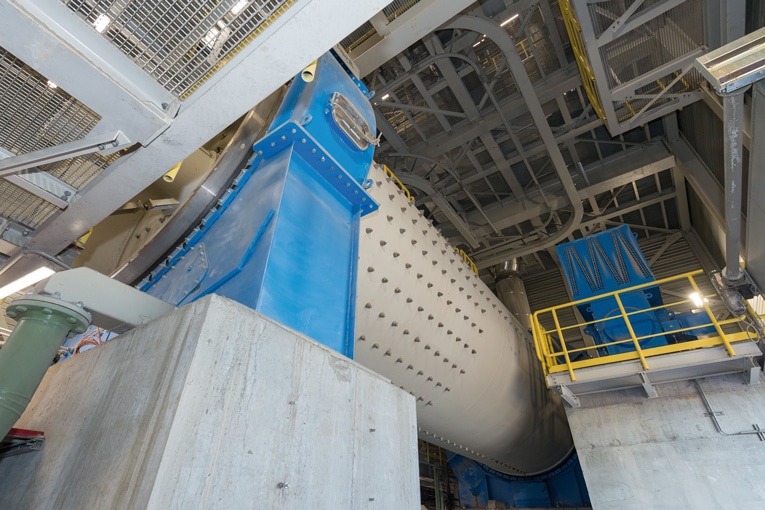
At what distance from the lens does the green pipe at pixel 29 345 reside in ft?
3.81

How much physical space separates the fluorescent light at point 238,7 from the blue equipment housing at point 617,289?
6.28 metres

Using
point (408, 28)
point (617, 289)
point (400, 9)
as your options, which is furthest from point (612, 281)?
point (400, 9)

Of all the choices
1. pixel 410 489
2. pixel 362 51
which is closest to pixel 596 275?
pixel 362 51

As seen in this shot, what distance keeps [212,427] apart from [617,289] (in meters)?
7.22

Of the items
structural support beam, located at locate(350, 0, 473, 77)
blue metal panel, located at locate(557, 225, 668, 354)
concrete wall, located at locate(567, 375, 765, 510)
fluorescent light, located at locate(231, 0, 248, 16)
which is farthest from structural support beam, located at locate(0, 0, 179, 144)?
blue metal panel, located at locate(557, 225, 668, 354)

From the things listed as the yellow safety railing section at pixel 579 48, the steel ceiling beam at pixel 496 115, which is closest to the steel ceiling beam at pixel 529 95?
the steel ceiling beam at pixel 496 115

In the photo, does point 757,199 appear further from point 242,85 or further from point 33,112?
point 33,112

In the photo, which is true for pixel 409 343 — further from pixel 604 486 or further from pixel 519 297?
pixel 519 297

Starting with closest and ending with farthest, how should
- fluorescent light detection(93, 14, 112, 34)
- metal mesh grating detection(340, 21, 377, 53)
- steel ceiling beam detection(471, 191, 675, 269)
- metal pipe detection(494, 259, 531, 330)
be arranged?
fluorescent light detection(93, 14, 112, 34) < metal mesh grating detection(340, 21, 377, 53) < metal pipe detection(494, 259, 531, 330) < steel ceiling beam detection(471, 191, 675, 269)

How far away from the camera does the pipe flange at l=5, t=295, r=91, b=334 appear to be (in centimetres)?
132

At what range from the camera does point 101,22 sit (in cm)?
148

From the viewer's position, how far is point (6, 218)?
2375 mm

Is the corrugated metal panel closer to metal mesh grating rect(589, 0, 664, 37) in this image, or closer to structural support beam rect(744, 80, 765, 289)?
structural support beam rect(744, 80, 765, 289)

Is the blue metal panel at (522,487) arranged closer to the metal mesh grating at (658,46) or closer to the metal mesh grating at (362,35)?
the metal mesh grating at (658,46)
